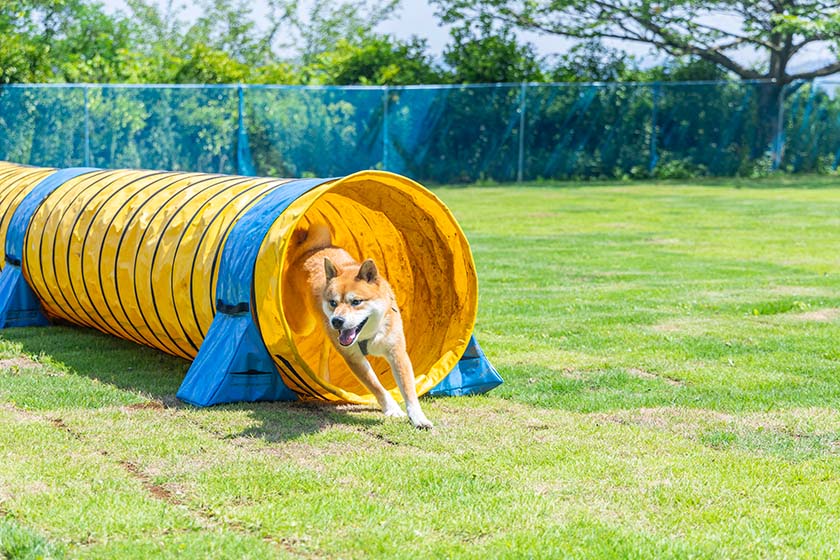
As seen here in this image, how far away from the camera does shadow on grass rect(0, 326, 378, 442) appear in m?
6.11

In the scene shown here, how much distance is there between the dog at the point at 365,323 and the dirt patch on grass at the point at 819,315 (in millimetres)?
4264

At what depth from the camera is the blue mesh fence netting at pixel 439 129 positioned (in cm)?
2167

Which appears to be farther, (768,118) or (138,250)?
(768,118)

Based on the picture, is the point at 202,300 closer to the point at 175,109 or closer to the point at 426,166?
the point at 175,109

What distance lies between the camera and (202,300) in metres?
6.76

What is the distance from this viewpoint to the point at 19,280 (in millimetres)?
9281

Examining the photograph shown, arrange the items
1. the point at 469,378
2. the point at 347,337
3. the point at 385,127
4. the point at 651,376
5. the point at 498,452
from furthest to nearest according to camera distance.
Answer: the point at 385,127 < the point at 651,376 < the point at 469,378 < the point at 347,337 < the point at 498,452

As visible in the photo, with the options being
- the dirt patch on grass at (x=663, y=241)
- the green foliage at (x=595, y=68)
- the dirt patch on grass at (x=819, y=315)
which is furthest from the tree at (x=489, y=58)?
the dirt patch on grass at (x=819, y=315)

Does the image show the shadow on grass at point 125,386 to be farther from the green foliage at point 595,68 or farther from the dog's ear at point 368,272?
the green foliage at point 595,68

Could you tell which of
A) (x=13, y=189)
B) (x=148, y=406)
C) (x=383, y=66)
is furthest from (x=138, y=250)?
(x=383, y=66)

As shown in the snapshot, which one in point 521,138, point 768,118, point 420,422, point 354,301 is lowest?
point 420,422

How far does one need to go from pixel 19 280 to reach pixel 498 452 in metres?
5.31

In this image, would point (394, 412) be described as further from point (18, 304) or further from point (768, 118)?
point (768, 118)

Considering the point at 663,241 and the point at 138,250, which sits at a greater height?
the point at 138,250
